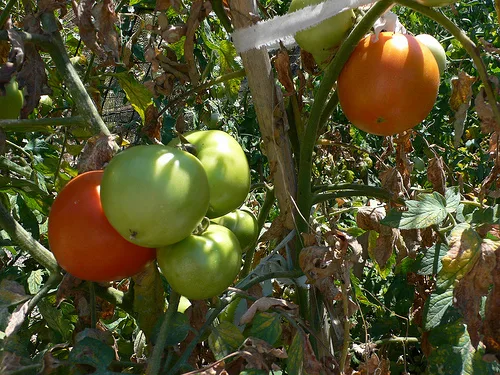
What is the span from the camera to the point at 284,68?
96 centimetres

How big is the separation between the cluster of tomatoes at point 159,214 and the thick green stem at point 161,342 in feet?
0.10

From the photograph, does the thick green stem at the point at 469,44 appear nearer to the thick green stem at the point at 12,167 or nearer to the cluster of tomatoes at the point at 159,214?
the cluster of tomatoes at the point at 159,214

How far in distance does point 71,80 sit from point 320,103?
379 millimetres

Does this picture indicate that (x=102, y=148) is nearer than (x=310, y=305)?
Yes

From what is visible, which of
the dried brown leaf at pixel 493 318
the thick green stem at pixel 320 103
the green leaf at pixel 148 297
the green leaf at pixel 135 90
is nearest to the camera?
the dried brown leaf at pixel 493 318

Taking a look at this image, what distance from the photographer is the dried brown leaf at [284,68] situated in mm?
945

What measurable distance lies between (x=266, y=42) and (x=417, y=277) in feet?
2.24

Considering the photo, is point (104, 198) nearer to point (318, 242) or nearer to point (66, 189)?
point (66, 189)

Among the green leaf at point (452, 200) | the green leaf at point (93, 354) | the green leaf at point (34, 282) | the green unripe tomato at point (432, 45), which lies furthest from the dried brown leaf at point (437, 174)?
the green leaf at point (34, 282)

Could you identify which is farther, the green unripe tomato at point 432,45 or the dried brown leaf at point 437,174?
the dried brown leaf at point 437,174

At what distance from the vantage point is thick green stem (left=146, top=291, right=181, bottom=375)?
0.76 metres

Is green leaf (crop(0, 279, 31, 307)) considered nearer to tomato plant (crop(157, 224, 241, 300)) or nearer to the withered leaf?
tomato plant (crop(157, 224, 241, 300))

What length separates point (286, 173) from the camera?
0.99 m

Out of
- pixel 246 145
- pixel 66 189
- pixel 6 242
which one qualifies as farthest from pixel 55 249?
pixel 246 145
